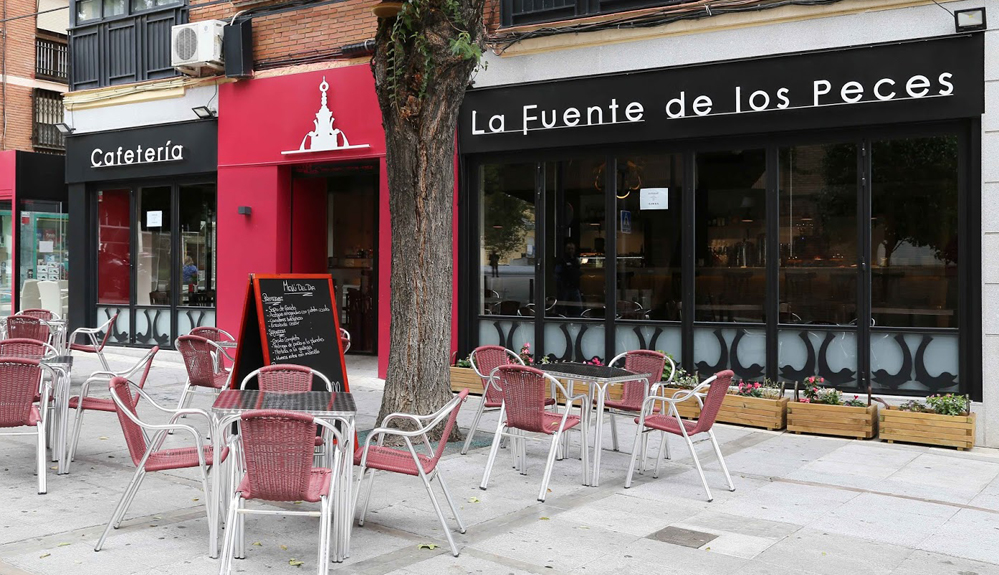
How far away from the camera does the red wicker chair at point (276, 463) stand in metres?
4.46

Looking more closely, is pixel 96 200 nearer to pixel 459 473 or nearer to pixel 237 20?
pixel 237 20

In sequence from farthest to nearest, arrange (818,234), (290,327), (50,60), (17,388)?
(50,60), (818,234), (290,327), (17,388)

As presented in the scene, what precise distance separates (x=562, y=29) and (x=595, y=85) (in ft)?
2.83

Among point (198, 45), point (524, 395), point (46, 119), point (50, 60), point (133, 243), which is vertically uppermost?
point (50, 60)

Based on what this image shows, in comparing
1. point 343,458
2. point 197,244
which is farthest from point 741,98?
point 197,244

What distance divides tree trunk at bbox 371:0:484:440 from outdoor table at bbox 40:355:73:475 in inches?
103

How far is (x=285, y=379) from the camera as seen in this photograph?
690 centimetres

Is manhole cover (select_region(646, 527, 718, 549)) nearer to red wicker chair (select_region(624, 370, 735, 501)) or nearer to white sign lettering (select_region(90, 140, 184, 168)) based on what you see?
red wicker chair (select_region(624, 370, 735, 501))

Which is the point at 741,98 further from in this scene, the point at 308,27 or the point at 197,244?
the point at 197,244

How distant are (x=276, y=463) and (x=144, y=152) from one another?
490 inches

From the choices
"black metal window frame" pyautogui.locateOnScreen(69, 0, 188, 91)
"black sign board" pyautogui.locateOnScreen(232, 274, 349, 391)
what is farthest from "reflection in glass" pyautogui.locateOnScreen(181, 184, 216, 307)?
"black sign board" pyautogui.locateOnScreen(232, 274, 349, 391)

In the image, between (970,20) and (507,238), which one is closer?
(970,20)

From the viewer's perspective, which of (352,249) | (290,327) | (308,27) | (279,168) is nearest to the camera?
(290,327)

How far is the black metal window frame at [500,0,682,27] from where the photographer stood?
1114 centimetres
